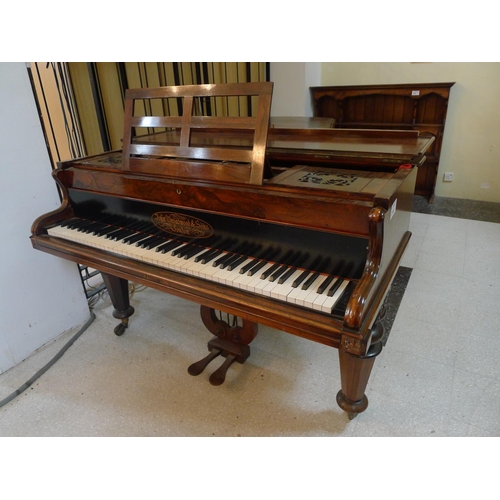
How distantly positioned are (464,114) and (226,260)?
3.59 m

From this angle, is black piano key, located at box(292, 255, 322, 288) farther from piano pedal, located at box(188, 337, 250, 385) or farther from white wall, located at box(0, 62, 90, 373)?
white wall, located at box(0, 62, 90, 373)

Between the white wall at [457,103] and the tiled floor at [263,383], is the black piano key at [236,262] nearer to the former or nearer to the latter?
the tiled floor at [263,383]

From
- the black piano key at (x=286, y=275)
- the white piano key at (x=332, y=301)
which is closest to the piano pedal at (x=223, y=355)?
the black piano key at (x=286, y=275)

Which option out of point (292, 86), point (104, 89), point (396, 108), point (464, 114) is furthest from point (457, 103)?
point (104, 89)

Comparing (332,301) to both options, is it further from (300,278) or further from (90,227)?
(90,227)

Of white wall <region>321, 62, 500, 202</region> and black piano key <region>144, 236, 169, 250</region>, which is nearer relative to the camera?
black piano key <region>144, 236, 169, 250</region>

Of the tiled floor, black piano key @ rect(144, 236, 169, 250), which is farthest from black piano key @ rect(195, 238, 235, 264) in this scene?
the tiled floor

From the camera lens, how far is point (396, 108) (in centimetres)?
386

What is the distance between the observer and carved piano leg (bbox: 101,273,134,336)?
1.96 meters

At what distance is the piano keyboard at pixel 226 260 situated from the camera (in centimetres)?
113

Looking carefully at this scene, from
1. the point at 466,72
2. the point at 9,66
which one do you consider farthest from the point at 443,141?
the point at 9,66

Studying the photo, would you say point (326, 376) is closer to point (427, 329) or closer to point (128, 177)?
point (427, 329)

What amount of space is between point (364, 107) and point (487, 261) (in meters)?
2.21

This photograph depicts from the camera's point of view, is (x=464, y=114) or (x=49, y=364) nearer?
(x=49, y=364)
